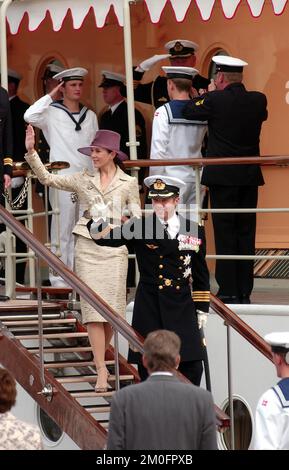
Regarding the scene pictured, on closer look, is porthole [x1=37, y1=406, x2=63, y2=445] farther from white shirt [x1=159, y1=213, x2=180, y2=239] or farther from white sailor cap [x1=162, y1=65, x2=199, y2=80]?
white shirt [x1=159, y1=213, x2=180, y2=239]

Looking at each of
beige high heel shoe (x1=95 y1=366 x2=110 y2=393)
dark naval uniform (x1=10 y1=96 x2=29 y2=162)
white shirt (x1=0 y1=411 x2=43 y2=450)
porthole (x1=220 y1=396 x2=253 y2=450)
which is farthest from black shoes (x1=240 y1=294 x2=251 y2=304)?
white shirt (x1=0 y1=411 x2=43 y2=450)

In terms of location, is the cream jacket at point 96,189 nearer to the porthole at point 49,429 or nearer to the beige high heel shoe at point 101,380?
the beige high heel shoe at point 101,380

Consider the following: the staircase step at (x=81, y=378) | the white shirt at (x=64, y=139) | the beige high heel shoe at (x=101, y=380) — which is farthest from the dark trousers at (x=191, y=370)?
the white shirt at (x=64, y=139)

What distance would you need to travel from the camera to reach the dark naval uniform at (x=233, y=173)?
37.6ft

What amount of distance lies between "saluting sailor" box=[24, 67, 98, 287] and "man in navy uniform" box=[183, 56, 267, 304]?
1388mm

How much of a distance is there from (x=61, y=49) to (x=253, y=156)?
391 centimetres

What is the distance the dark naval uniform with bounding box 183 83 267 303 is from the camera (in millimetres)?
11461

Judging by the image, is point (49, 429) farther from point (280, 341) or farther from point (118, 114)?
point (280, 341)

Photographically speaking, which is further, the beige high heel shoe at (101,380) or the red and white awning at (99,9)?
the red and white awning at (99,9)

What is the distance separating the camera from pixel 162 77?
13641mm

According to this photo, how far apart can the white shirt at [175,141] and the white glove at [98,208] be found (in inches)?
64.9

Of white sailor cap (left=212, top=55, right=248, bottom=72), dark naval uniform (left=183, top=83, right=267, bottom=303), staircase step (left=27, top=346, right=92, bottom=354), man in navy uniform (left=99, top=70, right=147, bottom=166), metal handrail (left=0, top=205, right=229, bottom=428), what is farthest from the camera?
man in navy uniform (left=99, top=70, right=147, bottom=166)

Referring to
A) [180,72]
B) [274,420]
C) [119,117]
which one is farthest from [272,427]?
[119,117]
